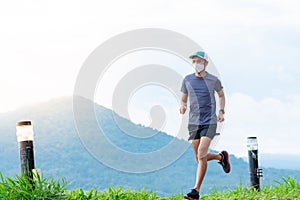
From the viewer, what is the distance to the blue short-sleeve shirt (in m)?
8.16

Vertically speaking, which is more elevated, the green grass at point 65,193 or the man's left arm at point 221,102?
the man's left arm at point 221,102

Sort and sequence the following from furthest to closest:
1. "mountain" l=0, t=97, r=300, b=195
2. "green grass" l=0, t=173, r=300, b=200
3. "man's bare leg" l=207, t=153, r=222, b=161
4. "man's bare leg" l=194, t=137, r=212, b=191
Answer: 1. "mountain" l=0, t=97, r=300, b=195
2. "man's bare leg" l=207, t=153, r=222, b=161
3. "man's bare leg" l=194, t=137, r=212, b=191
4. "green grass" l=0, t=173, r=300, b=200

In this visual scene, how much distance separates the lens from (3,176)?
7.14 metres

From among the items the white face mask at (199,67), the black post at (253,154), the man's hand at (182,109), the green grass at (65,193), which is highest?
the white face mask at (199,67)

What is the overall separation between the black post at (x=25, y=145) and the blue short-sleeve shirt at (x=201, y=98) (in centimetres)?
255

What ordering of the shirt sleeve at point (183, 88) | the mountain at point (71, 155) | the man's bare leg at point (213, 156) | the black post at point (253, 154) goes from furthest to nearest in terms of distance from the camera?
1. the mountain at point (71, 155)
2. the black post at point (253, 154)
3. the man's bare leg at point (213, 156)
4. the shirt sleeve at point (183, 88)

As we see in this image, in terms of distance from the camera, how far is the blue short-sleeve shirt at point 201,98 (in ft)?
26.8

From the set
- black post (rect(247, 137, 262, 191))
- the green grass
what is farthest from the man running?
black post (rect(247, 137, 262, 191))

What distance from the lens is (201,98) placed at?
818 cm

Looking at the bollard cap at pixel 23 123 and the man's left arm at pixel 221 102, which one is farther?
the man's left arm at pixel 221 102

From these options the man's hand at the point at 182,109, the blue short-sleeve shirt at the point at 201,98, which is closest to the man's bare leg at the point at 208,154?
the blue short-sleeve shirt at the point at 201,98

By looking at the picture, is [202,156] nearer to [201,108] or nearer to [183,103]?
[201,108]

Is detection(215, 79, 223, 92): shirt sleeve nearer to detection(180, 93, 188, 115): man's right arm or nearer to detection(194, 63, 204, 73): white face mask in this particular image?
detection(194, 63, 204, 73): white face mask

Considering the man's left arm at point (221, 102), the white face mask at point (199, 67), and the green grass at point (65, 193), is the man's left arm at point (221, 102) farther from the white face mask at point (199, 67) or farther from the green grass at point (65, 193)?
the green grass at point (65, 193)
